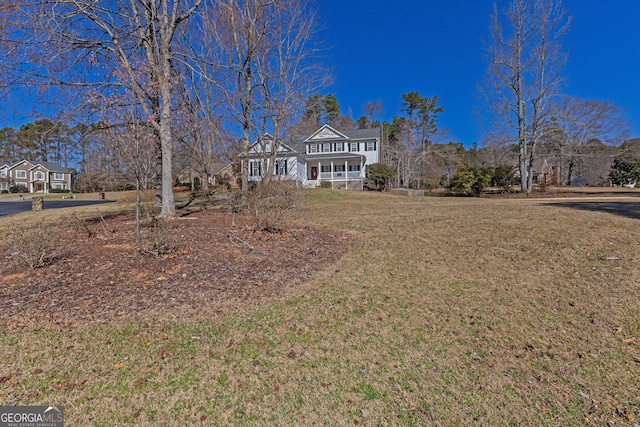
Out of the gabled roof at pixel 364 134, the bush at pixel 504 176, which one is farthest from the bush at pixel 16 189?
the bush at pixel 504 176

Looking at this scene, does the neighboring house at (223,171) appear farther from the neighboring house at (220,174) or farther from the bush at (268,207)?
the bush at (268,207)

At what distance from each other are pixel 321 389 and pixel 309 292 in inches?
76.6

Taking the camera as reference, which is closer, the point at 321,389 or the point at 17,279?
the point at 321,389

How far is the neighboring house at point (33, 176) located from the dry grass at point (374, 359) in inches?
2230

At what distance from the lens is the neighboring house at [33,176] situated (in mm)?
46500

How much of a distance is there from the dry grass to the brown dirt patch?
0.32m

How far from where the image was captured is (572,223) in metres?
7.81

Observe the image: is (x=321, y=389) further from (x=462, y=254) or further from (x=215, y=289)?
(x=462, y=254)

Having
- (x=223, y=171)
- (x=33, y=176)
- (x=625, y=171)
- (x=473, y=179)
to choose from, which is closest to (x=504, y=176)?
(x=473, y=179)

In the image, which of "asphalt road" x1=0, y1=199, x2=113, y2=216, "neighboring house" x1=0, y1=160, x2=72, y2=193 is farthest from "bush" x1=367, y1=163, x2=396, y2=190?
"neighboring house" x1=0, y1=160, x2=72, y2=193

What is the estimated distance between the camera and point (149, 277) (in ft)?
14.5

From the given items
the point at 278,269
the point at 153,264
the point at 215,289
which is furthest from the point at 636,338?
the point at 153,264

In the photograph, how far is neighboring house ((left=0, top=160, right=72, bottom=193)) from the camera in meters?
46.5

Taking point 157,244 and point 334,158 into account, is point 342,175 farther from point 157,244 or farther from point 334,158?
point 157,244
